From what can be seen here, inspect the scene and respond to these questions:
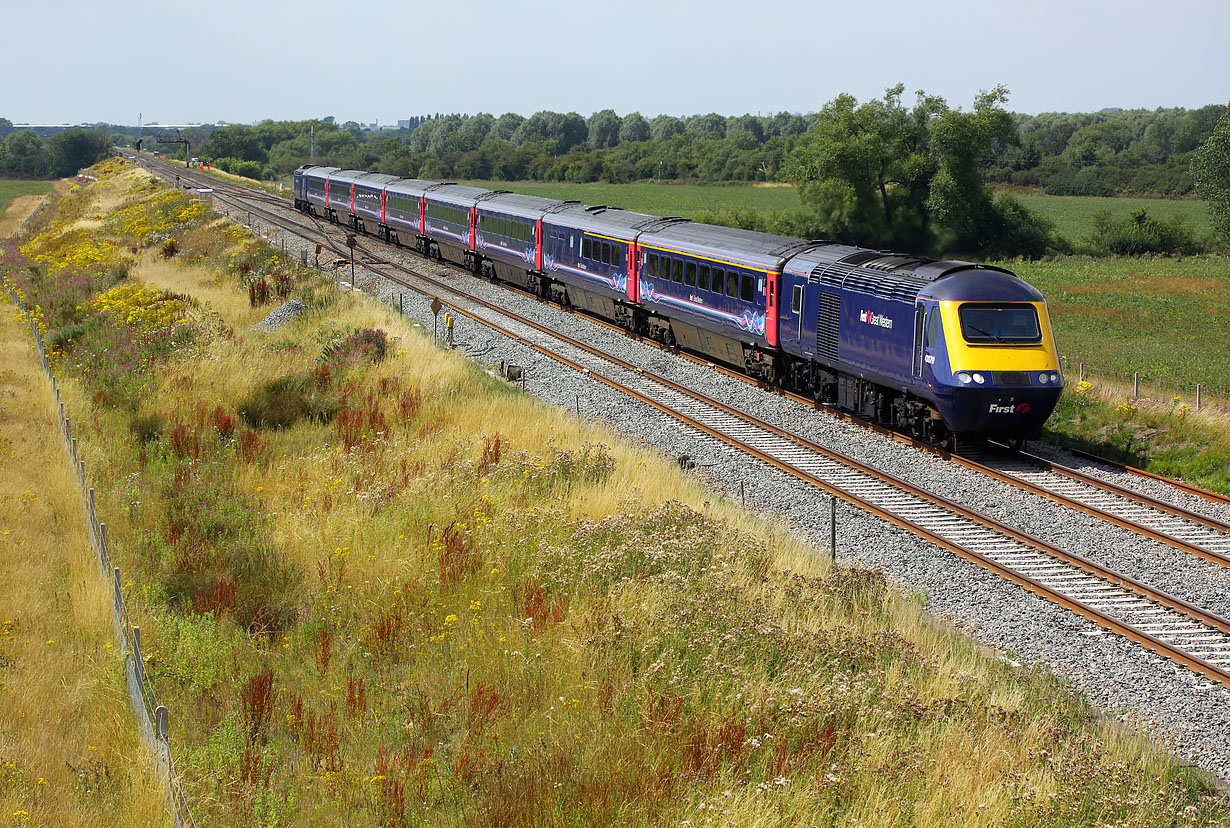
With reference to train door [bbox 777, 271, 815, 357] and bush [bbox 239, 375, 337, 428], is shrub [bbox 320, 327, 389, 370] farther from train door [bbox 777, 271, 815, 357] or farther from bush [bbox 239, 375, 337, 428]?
train door [bbox 777, 271, 815, 357]

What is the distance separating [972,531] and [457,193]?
3211 centimetres

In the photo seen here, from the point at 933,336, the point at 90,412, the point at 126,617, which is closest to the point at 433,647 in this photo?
the point at 126,617

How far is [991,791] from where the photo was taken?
7223 millimetres

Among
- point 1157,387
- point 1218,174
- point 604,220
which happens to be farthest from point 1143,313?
point 1218,174

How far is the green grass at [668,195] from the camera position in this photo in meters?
99.4

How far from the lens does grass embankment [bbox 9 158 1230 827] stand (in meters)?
7.07

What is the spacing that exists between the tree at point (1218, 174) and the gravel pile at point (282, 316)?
61.0 m

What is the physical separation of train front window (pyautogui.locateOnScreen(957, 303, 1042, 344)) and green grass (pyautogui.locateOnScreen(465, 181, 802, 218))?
69.9 meters

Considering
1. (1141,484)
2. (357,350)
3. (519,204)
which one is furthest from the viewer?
(519,204)

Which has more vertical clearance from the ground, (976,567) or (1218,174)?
(1218,174)

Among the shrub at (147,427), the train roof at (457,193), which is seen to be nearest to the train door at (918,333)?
the shrub at (147,427)

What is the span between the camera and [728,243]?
25.1 m

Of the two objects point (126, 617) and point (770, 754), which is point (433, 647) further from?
point (770, 754)

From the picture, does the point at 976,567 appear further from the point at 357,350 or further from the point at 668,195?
the point at 668,195
